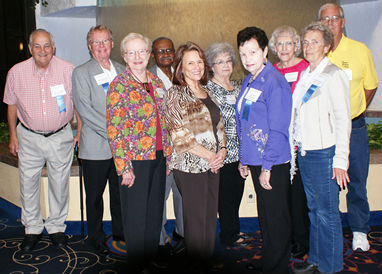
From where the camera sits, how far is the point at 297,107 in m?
2.12

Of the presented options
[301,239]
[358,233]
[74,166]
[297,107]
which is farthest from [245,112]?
[74,166]

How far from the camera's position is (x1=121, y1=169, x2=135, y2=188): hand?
2055mm

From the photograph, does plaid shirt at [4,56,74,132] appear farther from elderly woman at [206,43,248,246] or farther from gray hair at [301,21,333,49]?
gray hair at [301,21,333,49]

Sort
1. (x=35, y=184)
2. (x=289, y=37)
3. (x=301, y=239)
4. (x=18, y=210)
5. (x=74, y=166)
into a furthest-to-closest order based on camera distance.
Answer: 1. (x=18, y=210)
2. (x=74, y=166)
3. (x=35, y=184)
4. (x=301, y=239)
5. (x=289, y=37)

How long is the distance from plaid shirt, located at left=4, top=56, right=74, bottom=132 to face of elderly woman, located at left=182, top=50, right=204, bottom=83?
3.76 feet

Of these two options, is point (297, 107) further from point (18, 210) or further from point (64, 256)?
point (18, 210)

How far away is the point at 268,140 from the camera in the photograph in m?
1.99

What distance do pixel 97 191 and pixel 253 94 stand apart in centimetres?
141

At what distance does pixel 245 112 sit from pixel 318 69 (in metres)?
0.50

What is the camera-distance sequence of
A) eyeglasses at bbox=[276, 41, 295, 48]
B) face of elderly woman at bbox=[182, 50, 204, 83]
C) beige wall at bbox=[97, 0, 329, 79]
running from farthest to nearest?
beige wall at bbox=[97, 0, 329, 79], eyeglasses at bbox=[276, 41, 295, 48], face of elderly woman at bbox=[182, 50, 204, 83]

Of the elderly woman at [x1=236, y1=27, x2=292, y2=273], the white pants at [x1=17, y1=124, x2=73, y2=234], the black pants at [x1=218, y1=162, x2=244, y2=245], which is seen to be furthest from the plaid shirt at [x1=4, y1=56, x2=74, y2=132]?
Answer: the elderly woman at [x1=236, y1=27, x2=292, y2=273]

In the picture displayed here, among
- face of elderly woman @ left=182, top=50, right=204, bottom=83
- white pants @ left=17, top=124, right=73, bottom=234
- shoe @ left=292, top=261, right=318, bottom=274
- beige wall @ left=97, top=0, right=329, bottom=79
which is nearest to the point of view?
face of elderly woman @ left=182, top=50, right=204, bottom=83

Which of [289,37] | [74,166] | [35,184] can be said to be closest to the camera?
[289,37]

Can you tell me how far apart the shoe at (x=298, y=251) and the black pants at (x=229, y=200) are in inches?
18.6
